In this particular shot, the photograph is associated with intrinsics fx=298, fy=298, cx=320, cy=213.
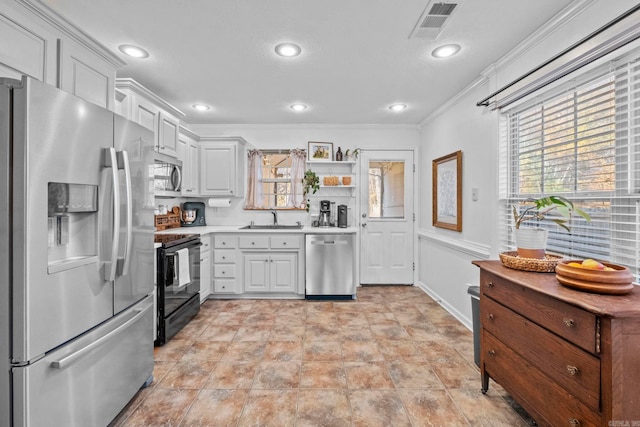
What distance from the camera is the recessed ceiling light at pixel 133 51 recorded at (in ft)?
7.48

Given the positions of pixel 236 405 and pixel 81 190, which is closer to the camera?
pixel 81 190

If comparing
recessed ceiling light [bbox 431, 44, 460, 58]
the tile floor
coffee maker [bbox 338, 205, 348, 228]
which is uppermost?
recessed ceiling light [bbox 431, 44, 460, 58]

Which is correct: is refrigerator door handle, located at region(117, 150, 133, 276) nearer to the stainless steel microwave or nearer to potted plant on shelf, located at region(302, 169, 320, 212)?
the stainless steel microwave

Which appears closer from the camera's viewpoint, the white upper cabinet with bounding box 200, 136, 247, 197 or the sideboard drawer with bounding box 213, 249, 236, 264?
the sideboard drawer with bounding box 213, 249, 236, 264

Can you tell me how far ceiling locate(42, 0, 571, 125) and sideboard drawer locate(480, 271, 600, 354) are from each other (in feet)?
5.53

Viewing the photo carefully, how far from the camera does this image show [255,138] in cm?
454

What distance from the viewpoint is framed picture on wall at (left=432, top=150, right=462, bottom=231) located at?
3299 millimetres

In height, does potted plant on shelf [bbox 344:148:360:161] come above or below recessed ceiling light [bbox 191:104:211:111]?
below

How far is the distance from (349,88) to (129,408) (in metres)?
3.18

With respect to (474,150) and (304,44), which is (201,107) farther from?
(474,150)

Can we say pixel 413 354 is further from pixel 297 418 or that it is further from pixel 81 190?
pixel 81 190

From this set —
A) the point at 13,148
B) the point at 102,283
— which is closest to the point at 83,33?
the point at 13,148

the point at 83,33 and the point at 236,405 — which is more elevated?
the point at 83,33

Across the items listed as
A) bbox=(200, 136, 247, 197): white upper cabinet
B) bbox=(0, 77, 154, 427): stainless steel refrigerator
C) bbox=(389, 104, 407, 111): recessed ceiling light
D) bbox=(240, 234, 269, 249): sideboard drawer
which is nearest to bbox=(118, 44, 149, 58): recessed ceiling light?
bbox=(0, 77, 154, 427): stainless steel refrigerator
